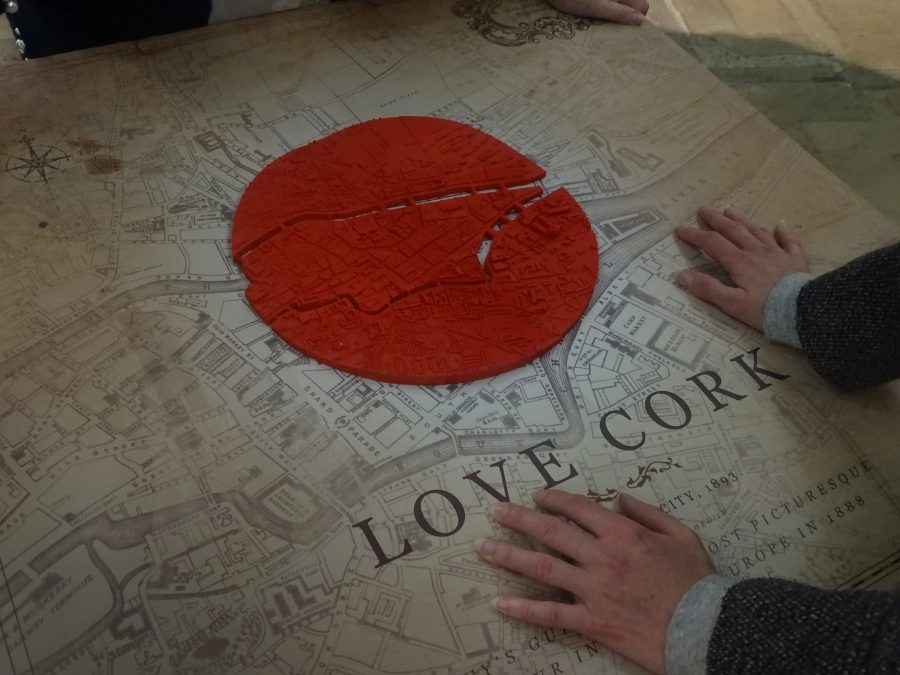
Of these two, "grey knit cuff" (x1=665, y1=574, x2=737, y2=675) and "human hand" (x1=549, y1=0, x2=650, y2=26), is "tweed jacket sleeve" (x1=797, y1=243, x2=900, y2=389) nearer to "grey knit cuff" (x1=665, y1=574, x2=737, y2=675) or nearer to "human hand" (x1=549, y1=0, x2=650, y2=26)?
"grey knit cuff" (x1=665, y1=574, x2=737, y2=675)

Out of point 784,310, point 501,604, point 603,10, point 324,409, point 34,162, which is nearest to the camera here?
point 501,604

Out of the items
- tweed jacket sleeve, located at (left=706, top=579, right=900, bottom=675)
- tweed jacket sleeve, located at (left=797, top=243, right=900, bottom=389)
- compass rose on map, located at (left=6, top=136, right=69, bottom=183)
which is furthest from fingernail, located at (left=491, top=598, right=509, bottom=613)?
compass rose on map, located at (left=6, top=136, right=69, bottom=183)

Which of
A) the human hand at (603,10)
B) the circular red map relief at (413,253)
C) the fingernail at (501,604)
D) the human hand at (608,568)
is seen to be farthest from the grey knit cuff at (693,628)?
the human hand at (603,10)

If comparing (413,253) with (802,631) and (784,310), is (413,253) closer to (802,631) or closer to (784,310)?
(784,310)

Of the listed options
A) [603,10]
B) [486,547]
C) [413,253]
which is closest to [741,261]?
[413,253]

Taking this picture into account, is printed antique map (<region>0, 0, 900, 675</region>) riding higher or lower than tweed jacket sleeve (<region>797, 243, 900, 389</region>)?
lower

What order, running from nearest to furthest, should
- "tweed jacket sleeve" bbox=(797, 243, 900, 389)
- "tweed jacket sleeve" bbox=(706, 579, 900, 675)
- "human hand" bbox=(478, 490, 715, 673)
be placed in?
"tweed jacket sleeve" bbox=(706, 579, 900, 675) → "human hand" bbox=(478, 490, 715, 673) → "tweed jacket sleeve" bbox=(797, 243, 900, 389)
